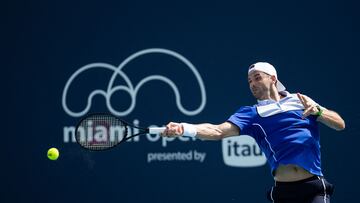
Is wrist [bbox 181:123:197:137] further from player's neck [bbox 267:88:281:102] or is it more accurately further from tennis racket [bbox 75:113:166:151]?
player's neck [bbox 267:88:281:102]

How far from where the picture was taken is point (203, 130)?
524 cm

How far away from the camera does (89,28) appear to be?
7.87m

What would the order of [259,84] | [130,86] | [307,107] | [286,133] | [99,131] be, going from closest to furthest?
[307,107] < [286,133] < [259,84] < [99,131] < [130,86]

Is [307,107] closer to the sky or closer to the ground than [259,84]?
closer to the ground

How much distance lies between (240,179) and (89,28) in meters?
2.20

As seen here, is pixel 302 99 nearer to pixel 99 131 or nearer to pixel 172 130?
pixel 172 130

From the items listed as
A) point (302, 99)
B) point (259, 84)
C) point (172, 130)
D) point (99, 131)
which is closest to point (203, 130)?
point (172, 130)

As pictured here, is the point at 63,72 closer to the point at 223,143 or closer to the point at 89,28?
the point at 89,28

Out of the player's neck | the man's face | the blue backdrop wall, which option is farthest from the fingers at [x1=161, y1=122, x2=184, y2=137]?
the blue backdrop wall

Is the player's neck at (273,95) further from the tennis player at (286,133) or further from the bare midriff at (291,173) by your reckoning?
the bare midriff at (291,173)

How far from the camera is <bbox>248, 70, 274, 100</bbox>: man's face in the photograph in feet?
18.1

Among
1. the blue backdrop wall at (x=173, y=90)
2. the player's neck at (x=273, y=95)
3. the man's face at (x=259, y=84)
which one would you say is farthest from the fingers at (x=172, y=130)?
the blue backdrop wall at (x=173, y=90)

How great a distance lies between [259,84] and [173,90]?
2.36 meters

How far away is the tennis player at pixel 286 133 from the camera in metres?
5.25
